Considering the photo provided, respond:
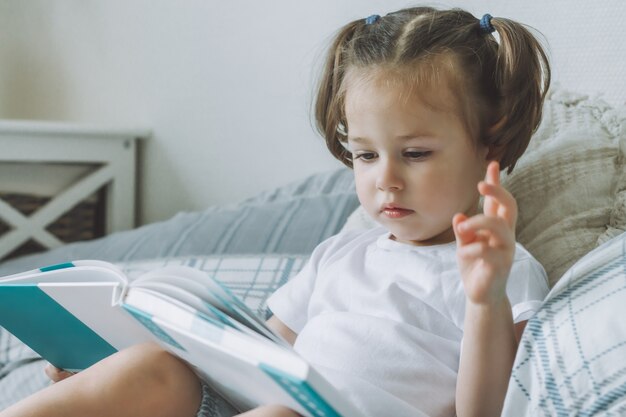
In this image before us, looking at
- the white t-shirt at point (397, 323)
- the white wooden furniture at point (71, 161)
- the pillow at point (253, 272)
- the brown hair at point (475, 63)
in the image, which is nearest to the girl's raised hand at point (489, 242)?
the white t-shirt at point (397, 323)

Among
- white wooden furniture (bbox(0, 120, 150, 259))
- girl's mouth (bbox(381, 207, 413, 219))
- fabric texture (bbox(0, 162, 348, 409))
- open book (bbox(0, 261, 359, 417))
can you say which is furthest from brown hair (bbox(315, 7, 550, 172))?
white wooden furniture (bbox(0, 120, 150, 259))

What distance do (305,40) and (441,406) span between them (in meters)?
1.21

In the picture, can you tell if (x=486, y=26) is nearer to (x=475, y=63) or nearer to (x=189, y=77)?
(x=475, y=63)

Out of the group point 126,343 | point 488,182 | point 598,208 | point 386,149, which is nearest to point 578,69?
point 598,208

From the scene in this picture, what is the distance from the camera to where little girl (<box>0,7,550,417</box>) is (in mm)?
760

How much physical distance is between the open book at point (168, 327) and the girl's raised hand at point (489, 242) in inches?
6.2

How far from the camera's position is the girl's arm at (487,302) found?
2.22ft

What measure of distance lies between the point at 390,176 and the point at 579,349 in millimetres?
295

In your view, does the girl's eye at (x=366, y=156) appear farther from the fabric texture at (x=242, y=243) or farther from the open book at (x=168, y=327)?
the fabric texture at (x=242, y=243)

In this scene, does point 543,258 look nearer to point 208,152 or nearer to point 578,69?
point 578,69

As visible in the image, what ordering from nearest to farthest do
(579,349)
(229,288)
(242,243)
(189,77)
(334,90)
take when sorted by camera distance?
(579,349)
(334,90)
(229,288)
(242,243)
(189,77)

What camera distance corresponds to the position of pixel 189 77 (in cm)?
222

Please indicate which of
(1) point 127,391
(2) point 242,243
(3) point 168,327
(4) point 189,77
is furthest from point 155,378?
(4) point 189,77

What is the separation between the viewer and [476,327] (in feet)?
2.37
